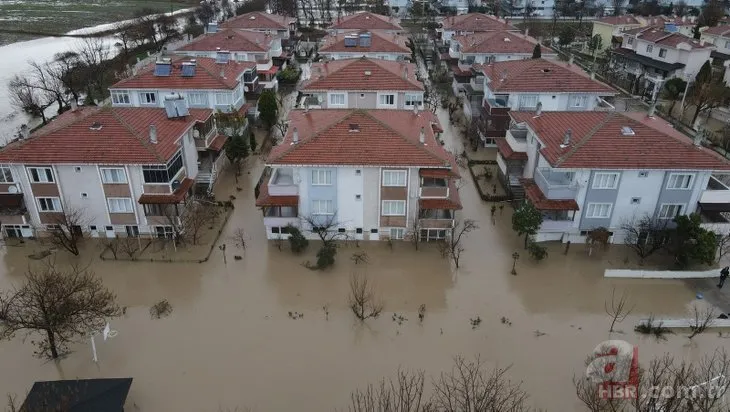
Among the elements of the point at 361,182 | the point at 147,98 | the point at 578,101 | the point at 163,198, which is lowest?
the point at 163,198

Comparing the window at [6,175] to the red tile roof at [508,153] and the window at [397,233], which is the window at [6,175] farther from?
the red tile roof at [508,153]

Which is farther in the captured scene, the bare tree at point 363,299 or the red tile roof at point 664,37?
the red tile roof at point 664,37

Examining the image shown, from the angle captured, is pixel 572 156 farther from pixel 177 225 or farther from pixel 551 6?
pixel 551 6

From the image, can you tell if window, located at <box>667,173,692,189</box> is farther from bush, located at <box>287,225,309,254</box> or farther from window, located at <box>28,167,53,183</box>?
window, located at <box>28,167,53,183</box>

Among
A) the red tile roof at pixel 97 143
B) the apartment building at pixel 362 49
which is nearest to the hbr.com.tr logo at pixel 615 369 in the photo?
the red tile roof at pixel 97 143

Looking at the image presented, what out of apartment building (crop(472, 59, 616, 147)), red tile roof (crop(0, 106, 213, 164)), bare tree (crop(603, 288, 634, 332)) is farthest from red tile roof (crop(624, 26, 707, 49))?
red tile roof (crop(0, 106, 213, 164))

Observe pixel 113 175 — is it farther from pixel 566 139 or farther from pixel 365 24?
pixel 365 24

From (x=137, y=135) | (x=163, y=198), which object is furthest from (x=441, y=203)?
(x=137, y=135)
